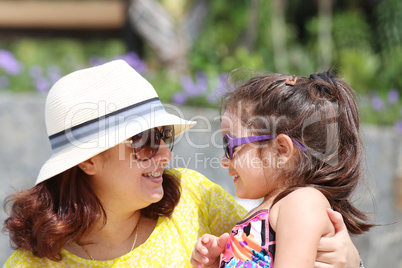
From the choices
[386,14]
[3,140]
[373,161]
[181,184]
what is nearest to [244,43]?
[386,14]

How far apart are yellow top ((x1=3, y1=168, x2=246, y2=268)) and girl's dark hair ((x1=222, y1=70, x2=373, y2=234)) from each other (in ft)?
1.39

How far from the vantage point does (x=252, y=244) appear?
5.73ft

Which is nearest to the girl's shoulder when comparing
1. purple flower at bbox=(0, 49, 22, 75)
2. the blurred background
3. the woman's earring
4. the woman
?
the woman's earring

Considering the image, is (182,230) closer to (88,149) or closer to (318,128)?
(88,149)

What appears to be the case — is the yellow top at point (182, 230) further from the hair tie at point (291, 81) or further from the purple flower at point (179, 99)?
the purple flower at point (179, 99)

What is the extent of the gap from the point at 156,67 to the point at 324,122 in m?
4.56

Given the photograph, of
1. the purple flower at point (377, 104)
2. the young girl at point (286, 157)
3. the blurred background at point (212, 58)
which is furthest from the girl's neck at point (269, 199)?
the purple flower at point (377, 104)

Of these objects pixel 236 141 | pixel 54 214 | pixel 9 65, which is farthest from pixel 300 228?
pixel 9 65

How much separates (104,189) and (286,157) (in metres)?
0.73

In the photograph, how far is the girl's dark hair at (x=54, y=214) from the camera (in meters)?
1.89

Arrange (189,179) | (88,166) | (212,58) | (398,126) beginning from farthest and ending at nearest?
(212,58), (398,126), (189,179), (88,166)

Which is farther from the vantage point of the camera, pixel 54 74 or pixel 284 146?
pixel 54 74

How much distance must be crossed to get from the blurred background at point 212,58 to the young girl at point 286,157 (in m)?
1.38

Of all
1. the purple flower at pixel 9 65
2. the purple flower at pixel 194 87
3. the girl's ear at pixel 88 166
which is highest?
the purple flower at pixel 9 65
